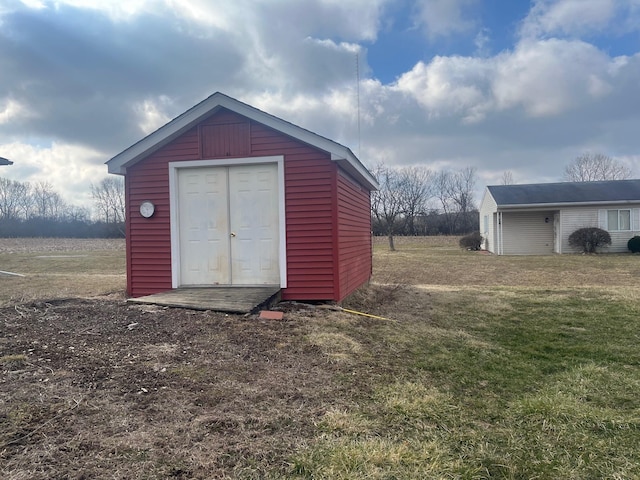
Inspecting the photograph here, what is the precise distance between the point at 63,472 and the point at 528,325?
6.17 meters

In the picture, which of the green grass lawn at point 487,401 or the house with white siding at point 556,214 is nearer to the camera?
the green grass lawn at point 487,401

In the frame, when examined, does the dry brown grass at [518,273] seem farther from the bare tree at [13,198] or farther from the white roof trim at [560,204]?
the bare tree at [13,198]

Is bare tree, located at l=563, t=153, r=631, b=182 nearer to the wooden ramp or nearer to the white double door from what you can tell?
the white double door

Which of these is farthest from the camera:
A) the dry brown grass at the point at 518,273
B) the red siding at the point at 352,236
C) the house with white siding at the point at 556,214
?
the house with white siding at the point at 556,214

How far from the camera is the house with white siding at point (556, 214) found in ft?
66.4

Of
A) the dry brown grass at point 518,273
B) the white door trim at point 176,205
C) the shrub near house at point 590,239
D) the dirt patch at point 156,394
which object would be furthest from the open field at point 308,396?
the shrub near house at point 590,239

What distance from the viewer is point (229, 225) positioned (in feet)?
22.3

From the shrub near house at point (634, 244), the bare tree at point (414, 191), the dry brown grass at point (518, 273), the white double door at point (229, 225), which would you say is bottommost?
the dry brown grass at point (518, 273)

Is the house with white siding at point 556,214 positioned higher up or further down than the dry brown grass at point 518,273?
higher up

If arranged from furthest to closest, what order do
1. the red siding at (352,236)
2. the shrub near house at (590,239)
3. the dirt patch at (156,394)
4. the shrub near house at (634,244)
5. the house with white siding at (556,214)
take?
the house with white siding at (556,214)
the shrub near house at (590,239)
the shrub near house at (634,244)
the red siding at (352,236)
the dirt patch at (156,394)

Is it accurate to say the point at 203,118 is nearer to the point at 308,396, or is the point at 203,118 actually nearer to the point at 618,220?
the point at 308,396

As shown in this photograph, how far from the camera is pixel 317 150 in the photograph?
6430mm

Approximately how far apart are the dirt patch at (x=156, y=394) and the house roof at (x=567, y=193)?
1987 cm

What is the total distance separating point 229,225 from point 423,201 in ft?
130
